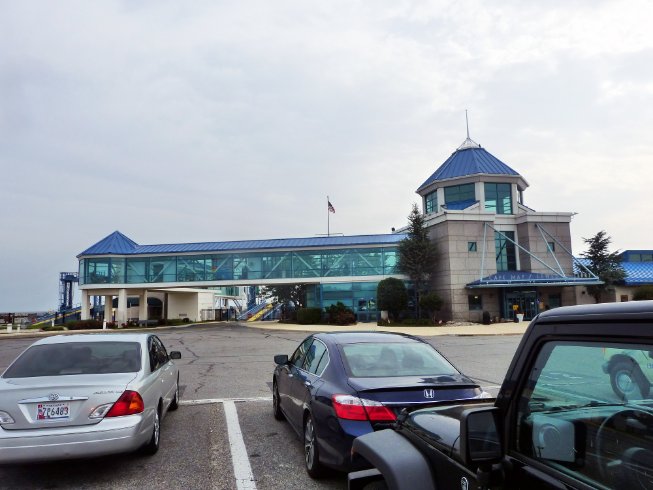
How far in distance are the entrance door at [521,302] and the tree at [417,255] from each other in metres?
6.17

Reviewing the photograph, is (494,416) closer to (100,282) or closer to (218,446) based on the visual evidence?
(218,446)

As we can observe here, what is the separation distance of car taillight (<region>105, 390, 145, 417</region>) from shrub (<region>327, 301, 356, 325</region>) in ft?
113

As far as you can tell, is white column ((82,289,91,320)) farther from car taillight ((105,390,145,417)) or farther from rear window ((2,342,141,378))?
car taillight ((105,390,145,417))

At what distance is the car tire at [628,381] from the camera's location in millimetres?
1732

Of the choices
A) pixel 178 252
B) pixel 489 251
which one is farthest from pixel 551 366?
pixel 178 252

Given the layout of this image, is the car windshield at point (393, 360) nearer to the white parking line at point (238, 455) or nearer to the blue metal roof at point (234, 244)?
the white parking line at point (238, 455)

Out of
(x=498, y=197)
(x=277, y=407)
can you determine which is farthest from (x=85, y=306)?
(x=277, y=407)

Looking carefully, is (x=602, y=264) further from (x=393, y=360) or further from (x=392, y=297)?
(x=393, y=360)

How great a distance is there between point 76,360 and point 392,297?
3407 cm

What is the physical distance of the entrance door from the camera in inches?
1496

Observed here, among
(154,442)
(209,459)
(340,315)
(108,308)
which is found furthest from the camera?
(108,308)

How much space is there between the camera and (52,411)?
4859mm

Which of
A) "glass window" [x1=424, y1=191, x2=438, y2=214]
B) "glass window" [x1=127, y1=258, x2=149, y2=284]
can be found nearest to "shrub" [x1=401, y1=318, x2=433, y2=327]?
"glass window" [x1=424, y1=191, x2=438, y2=214]

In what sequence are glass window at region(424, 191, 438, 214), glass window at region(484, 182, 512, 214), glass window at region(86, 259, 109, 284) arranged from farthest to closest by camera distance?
glass window at region(86, 259, 109, 284)
glass window at region(424, 191, 438, 214)
glass window at region(484, 182, 512, 214)
